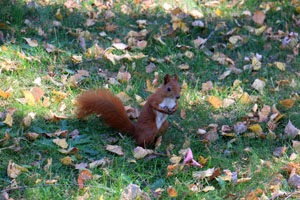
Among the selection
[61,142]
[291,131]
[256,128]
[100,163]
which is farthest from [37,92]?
[291,131]

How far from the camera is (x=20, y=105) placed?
9.68 feet

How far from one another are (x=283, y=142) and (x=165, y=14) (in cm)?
206

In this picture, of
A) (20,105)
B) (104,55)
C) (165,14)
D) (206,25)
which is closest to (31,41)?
(104,55)

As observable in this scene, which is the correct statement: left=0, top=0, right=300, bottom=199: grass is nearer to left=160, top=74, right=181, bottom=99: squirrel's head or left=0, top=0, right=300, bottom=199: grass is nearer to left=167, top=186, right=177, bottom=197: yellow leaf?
left=167, top=186, right=177, bottom=197: yellow leaf

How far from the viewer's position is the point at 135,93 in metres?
3.32

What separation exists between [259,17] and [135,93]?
6.06 ft

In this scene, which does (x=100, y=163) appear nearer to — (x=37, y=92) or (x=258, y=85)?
(x=37, y=92)

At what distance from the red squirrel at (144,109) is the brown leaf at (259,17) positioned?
6.86ft

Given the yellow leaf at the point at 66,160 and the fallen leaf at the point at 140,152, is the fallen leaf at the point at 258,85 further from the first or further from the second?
the yellow leaf at the point at 66,160

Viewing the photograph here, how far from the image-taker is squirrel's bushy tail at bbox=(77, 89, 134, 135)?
2.65 meters

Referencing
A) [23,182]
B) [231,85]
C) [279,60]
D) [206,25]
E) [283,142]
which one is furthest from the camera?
[206,25]

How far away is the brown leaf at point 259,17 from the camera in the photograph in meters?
4.39

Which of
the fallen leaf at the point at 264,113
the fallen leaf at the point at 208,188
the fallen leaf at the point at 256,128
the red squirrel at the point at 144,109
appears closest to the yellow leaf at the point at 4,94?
the red squirrel at the point at 144,109

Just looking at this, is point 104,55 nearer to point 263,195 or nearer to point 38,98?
point 38,98
